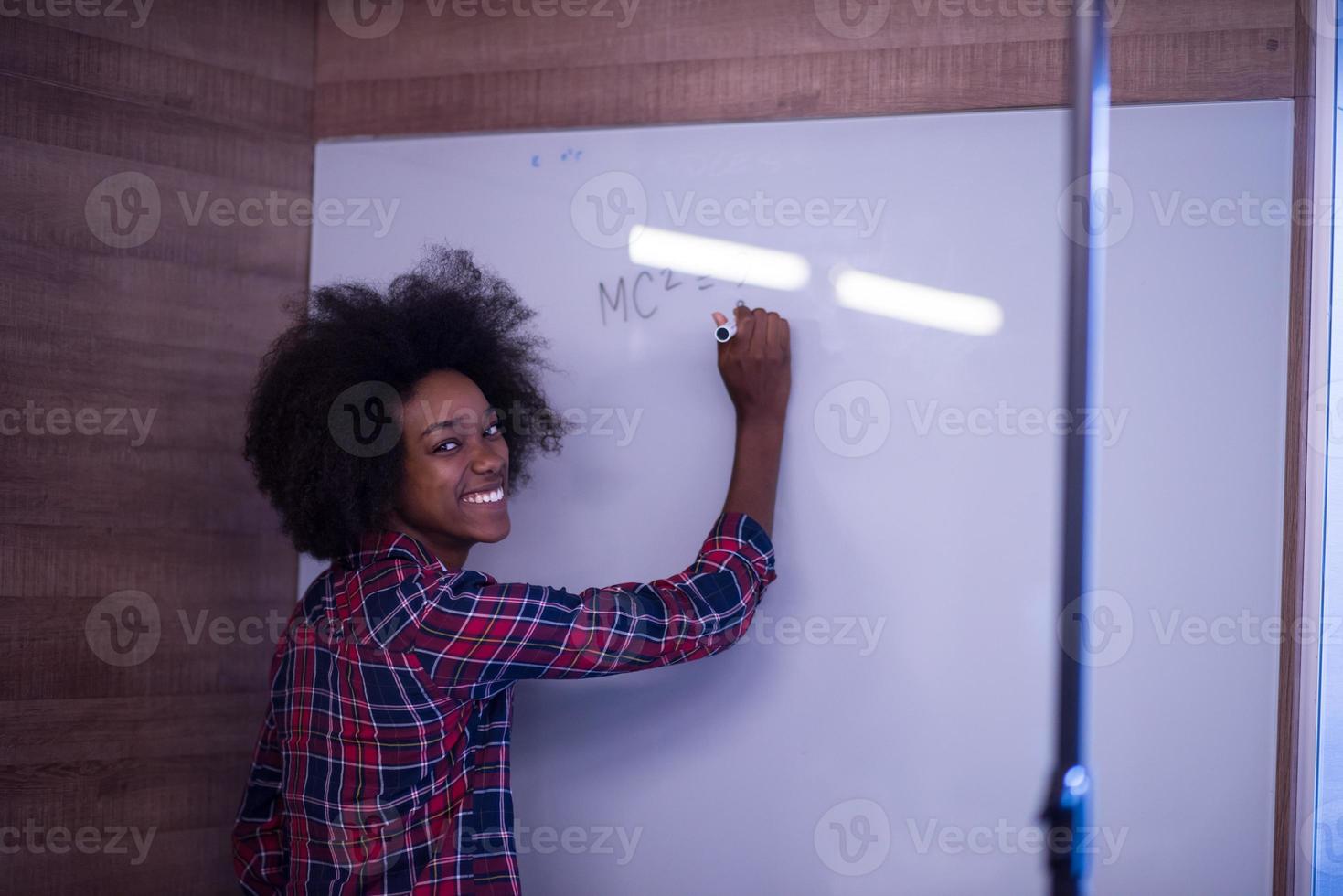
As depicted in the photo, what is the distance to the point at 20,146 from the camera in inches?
55.1

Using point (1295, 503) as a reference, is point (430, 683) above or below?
below

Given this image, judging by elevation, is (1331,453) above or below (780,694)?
above

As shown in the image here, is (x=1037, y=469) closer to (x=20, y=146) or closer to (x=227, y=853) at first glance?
(x=227, y=853)

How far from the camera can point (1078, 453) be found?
625 millimetres

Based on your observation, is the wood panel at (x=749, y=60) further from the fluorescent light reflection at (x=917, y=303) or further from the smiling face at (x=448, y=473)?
the smiling face at (x=448, y=473)

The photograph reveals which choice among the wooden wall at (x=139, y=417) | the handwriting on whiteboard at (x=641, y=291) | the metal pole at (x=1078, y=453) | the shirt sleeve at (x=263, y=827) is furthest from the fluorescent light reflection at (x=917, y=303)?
the shirt sleeve at (x=263, y=827)

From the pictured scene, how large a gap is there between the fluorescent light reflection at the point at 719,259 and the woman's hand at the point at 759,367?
6 centimetres

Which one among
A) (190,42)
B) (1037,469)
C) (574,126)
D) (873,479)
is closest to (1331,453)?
(1037,469)

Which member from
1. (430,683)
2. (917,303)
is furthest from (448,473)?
(917,303)

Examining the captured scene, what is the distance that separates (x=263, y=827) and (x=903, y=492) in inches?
39.1

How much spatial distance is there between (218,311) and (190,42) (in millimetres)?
400

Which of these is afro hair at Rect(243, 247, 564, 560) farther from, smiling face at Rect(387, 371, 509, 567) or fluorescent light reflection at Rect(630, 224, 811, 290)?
fluorescent light reflection at Rect(630, 224, 811, 290)

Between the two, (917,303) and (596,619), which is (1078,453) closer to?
(596,619)

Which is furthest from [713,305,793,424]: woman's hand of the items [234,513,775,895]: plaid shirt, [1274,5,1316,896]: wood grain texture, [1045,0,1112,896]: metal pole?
[1045,0,1112,896]: metal pole
